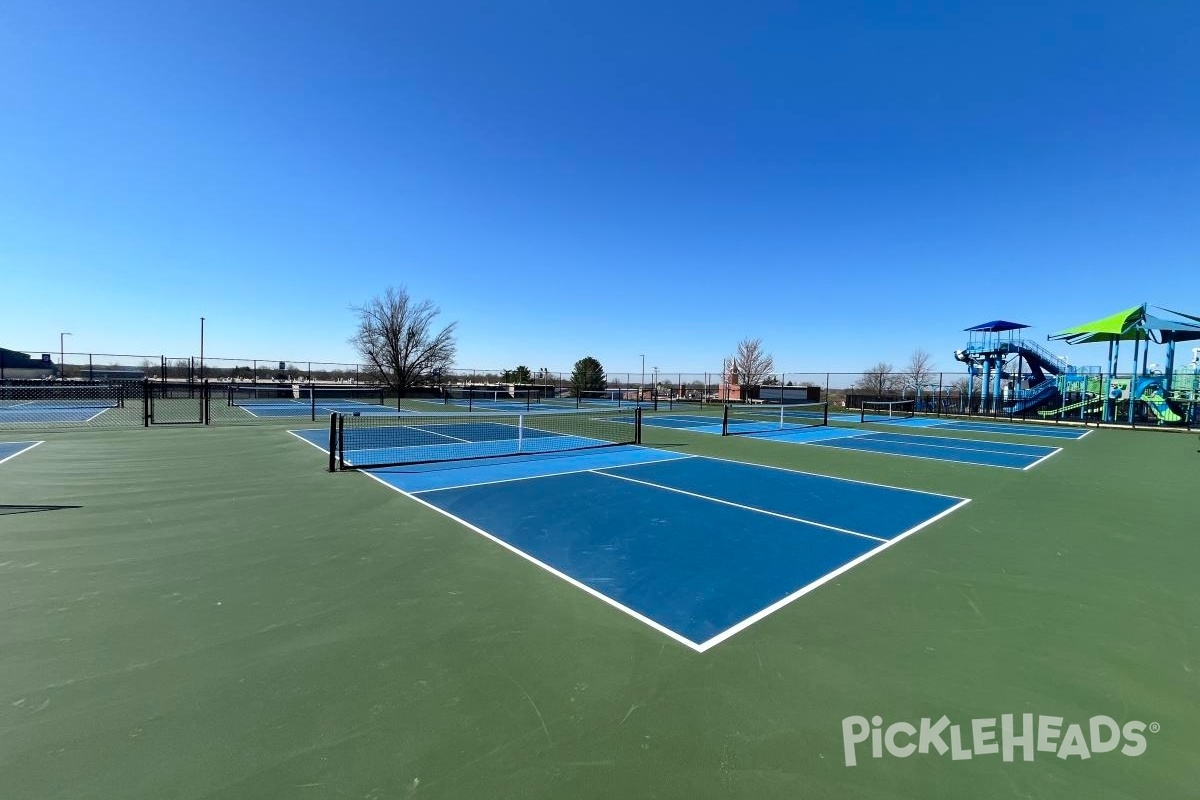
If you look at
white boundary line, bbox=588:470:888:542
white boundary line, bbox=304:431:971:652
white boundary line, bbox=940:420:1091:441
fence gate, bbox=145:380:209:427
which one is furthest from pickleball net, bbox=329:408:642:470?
white boundary line, bbox=940:420:1091:441

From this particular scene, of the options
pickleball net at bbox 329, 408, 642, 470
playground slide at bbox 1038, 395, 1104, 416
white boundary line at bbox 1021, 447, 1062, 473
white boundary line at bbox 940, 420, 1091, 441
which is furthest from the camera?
playground slide at bbox 1038, 395, 1104, 416

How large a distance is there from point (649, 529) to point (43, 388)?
123 ft

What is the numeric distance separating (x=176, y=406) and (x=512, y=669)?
32.8m

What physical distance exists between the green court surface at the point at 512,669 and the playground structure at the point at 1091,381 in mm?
30665

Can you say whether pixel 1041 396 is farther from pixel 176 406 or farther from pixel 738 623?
pixel 176 406

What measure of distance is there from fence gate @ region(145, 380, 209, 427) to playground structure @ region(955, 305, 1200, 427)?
42.2m

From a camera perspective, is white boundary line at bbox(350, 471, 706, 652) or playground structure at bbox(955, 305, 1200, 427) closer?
white boundary line at bbox(350, 471, 706, 652)

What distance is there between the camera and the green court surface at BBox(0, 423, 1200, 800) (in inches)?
91.0

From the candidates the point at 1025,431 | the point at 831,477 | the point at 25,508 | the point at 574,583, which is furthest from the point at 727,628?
the point at 1025,431

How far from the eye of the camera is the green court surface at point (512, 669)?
7.58 feet

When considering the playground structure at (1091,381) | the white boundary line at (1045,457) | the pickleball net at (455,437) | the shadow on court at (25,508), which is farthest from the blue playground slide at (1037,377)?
the shadow on court at (25,508)

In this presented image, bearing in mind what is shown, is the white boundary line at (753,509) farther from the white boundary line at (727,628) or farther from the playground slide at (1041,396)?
the playground slide at (1041,396)

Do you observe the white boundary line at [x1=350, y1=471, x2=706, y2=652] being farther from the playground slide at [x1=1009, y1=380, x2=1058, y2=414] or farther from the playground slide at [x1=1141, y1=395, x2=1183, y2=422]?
the playground slide at [x1=1009, y1=380, x2=1058, y2=414]

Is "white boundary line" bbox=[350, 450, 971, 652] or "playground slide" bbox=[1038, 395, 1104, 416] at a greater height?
"playground slide" bbox=[1038, 395, 1104, 416]
